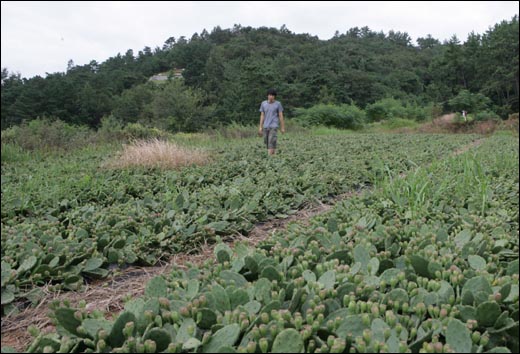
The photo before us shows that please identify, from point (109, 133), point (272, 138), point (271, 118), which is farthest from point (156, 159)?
point (109, 133)

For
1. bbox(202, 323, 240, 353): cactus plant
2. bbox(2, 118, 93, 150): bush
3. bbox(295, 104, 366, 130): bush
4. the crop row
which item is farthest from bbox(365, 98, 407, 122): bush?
bbox(202, 323, 240, 353): cactus plant

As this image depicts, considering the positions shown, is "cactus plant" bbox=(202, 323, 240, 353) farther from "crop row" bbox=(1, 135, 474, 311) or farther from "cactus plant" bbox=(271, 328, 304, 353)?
"crop row" bbox=(1, 135, 474, 311)

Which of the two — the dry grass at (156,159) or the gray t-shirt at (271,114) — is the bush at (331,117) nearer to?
the gray t-shirt at (271,114)

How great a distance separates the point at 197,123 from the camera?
29.9 meters

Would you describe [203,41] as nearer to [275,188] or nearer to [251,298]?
[275,188]

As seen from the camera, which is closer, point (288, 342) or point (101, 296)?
point (288, 342)

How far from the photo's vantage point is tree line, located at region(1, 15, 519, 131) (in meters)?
18.5

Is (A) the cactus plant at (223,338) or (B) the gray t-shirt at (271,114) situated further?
(B) the gray t-shirt at (271,114)

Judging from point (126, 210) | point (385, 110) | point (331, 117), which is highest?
point (385, 110)

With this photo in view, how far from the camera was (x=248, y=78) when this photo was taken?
2630 cm

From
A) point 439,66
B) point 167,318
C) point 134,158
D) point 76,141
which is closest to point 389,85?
point 439,66

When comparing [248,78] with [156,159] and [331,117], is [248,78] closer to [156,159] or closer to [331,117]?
[331,117]

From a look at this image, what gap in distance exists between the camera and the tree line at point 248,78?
18.5 m

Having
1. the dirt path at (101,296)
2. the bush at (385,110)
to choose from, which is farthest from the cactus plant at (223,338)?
the bush at (385,110)
